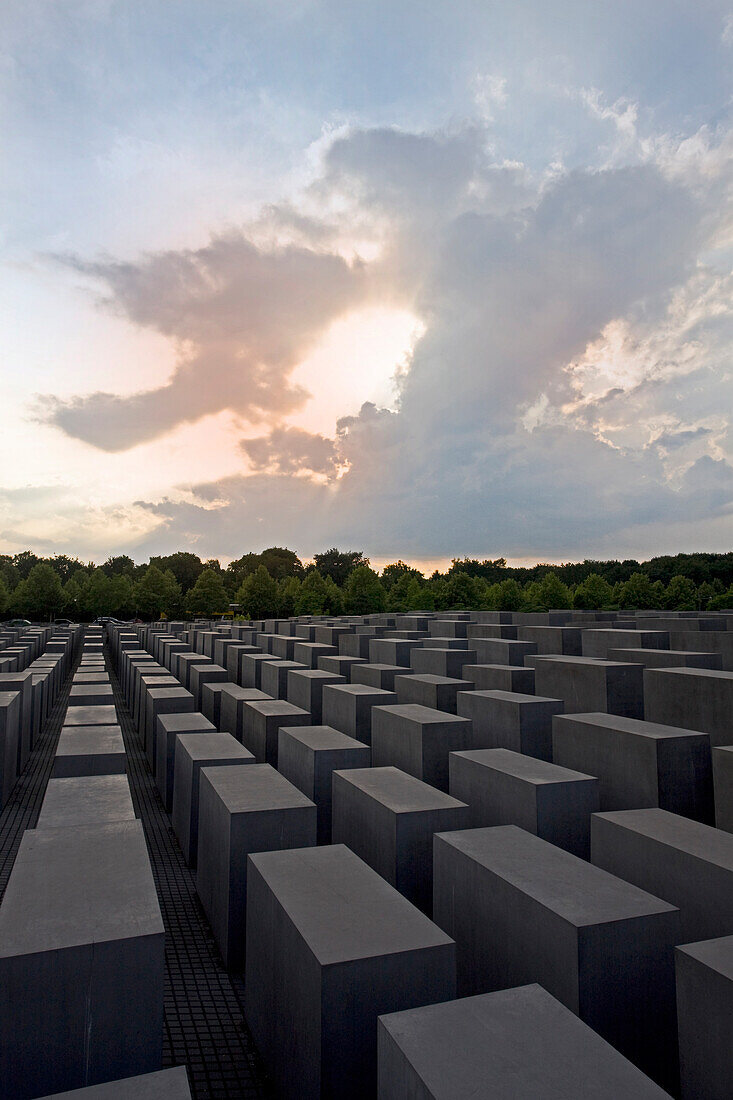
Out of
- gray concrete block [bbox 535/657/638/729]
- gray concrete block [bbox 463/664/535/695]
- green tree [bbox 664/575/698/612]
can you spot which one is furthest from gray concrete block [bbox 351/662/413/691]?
green tree [bbox 664/575/698/612]

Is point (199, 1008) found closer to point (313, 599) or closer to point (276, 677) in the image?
point (276, 677)

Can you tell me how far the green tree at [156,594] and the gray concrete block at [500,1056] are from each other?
7407 cm

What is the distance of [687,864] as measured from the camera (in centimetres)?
532

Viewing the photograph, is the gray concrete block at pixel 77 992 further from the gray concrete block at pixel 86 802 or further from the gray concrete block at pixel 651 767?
the gray concrete block at pixel 651 767

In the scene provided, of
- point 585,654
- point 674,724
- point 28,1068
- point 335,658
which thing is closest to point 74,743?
point 28,1068

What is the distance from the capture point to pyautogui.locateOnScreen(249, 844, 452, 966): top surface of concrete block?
12.7ft

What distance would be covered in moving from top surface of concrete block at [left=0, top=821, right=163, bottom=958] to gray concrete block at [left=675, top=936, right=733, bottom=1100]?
3.01m

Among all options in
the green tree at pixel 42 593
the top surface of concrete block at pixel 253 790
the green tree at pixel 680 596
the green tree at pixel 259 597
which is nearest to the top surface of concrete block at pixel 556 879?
the top surface of concrete block at pixel 253 790

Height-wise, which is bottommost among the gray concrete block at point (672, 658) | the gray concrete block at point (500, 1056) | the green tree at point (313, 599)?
the gray concrete block at point (500, 1056)

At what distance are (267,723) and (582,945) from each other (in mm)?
7852

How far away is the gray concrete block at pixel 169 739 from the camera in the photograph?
1045 cm

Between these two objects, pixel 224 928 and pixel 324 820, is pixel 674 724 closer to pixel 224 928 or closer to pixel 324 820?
pixel 324 820

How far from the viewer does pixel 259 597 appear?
230 feet

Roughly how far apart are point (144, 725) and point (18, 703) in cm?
380
